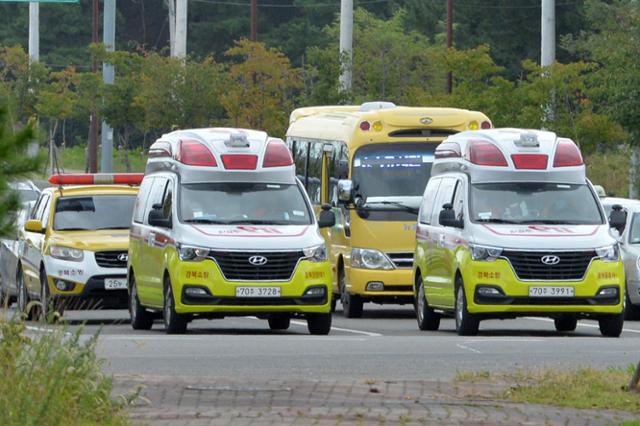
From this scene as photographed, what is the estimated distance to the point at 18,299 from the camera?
88.0 feet

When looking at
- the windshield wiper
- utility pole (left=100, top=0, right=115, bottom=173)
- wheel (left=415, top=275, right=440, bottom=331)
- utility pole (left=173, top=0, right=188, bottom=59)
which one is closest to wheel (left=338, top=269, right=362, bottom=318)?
the windshield wiper

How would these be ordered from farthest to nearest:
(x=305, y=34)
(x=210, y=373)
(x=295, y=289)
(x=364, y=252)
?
1. (x=305, y=34)
2. (x=364, y=252)
3. (x=295, y=289)
4. (x=210, y=373)

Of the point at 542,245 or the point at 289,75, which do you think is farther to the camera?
the point at 289,75

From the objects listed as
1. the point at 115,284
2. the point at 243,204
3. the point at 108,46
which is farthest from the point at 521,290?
the point at 108,46

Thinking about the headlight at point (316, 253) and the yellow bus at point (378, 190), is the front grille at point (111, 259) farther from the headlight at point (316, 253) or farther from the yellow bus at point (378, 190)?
the headlight at point (316, 253)

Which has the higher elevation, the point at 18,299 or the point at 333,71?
the point at 333,71

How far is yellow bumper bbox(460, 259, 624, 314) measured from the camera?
20516mm

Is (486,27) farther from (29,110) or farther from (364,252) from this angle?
(364,252)

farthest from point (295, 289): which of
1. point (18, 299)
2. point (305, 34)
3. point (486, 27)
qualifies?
point (305, 34)

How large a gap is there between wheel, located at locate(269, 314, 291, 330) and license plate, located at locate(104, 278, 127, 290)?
8.57ft

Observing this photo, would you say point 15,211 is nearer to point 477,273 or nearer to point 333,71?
point 477,273

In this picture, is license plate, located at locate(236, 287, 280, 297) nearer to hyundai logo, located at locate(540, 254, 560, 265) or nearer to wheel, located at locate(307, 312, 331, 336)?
wheel, located at locate(307, 312, 331, 336)

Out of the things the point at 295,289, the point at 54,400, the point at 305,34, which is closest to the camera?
the point at 54,400

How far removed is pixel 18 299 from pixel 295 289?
762 cm
